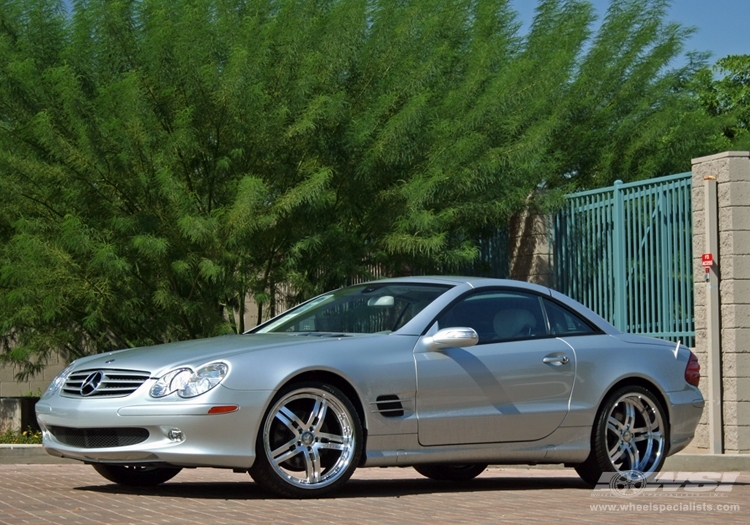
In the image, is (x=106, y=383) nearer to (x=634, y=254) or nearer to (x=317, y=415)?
(x=317, y=415)

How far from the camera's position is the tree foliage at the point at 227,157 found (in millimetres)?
13797

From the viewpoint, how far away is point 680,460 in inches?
484

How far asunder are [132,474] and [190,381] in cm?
152

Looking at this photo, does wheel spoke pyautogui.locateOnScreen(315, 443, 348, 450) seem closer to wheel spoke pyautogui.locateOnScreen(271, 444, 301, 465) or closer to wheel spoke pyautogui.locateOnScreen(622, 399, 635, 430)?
wheel spoke pyautogui.locateOnScreen(271, 444, 301, 465)

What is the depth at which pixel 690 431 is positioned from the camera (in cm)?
1003

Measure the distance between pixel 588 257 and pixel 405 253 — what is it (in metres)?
2.18

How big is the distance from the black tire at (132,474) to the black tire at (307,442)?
1208 mm

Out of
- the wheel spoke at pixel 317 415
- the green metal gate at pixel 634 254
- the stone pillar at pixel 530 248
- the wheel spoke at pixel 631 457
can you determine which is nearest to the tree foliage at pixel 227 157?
the stone pillar at pixel 530 248

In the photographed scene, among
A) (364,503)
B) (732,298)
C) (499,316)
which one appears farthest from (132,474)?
(732,298)

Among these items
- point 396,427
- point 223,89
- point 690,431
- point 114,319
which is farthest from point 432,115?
point 396,427

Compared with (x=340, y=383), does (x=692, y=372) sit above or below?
below

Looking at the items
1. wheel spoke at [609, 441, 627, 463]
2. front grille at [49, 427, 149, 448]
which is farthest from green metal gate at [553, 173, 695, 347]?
front grille at [49, 427, 149, 448]

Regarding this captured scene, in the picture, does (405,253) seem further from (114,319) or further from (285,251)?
(114,319)

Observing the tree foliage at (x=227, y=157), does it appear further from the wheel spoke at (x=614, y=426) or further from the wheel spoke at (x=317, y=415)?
the wheel spoke at (x=317, y=415)
